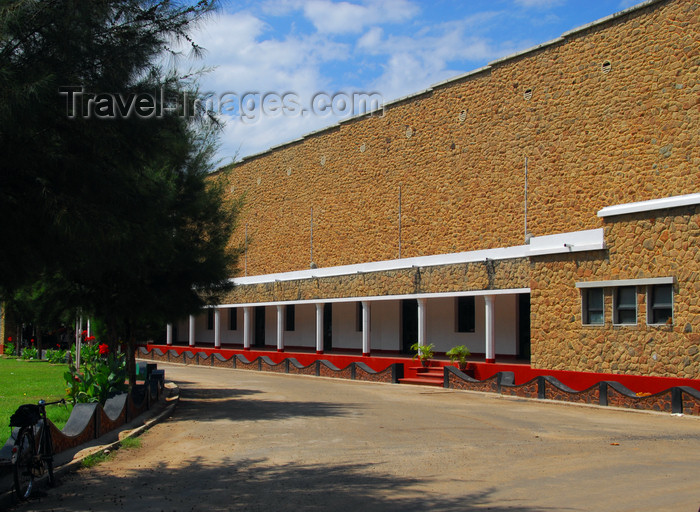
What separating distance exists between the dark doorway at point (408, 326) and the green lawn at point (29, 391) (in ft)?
45.9

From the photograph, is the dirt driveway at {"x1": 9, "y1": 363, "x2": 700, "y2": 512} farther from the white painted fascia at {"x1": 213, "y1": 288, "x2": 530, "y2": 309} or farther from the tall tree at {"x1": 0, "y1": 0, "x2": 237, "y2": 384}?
the white painted fascia at {"x1": 213, "y1": 288, "x2": 530, "y2": 309}

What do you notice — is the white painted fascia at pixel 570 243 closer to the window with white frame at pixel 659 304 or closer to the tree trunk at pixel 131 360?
the window with white frame at pixel 659 304

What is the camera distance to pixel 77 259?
27.0 feet

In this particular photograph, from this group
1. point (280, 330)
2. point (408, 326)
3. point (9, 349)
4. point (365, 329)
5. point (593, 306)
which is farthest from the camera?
point (9, 349)

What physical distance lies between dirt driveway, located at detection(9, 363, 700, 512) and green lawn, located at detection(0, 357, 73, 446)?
2428 mm

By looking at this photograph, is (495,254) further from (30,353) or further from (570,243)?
(30,353)

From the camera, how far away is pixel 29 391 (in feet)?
71.2

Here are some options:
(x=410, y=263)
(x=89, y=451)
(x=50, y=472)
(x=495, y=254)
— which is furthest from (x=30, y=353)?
(x=50, y=472)

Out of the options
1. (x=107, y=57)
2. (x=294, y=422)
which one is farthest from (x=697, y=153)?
(x=107, y=57)

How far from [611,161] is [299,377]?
14.2 m

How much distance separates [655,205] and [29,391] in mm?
17519

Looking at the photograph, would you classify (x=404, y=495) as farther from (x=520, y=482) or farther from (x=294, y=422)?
(x=294, y=422)

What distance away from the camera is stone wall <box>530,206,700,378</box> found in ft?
58.2

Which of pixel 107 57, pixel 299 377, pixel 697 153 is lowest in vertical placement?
pixel 299 377
